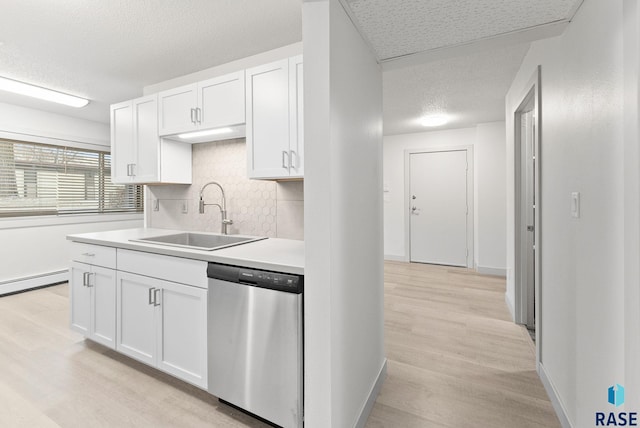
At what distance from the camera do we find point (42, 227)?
415 cm

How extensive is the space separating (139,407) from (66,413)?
387 millimetres

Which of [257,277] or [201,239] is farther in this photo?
[201,239]

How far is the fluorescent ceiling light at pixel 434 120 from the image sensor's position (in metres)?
4.40

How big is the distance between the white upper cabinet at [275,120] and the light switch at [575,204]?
147 cm

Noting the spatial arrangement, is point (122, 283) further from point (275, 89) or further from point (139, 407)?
point (275, 89)

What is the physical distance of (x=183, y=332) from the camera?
188cm

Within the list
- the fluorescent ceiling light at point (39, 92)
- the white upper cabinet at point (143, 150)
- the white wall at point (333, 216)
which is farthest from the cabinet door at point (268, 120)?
the fluorescent ceiling light at point (39, 92)

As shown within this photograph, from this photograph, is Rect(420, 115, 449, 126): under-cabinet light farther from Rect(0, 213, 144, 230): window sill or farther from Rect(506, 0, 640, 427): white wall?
Rect(0, 213, 144, 230): window sill

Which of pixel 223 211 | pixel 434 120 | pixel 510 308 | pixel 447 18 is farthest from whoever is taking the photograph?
pixel 434 120

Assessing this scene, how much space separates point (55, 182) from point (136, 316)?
3.48 metres

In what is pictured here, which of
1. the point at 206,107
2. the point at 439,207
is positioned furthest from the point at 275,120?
the point at 439,207

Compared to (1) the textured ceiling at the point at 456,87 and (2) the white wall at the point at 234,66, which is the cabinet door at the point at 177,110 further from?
(1) the textured ceiling at the point at 456,87

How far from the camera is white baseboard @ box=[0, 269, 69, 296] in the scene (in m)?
3.80

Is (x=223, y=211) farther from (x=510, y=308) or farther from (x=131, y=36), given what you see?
(x=510, y=308)
